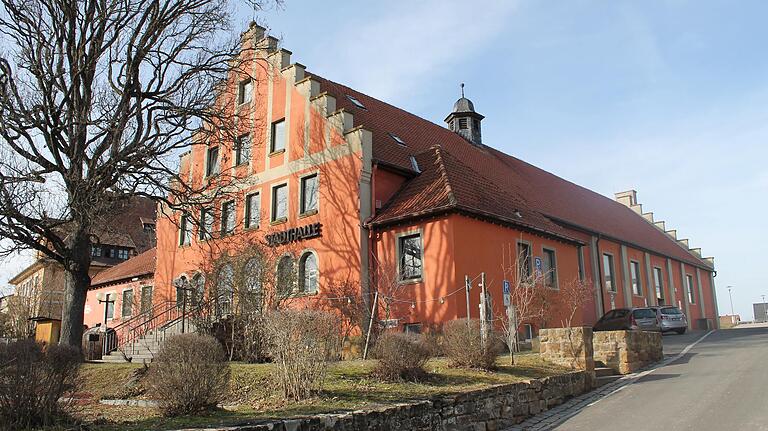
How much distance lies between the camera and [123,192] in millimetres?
18531

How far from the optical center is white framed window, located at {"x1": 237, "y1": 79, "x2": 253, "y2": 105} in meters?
26.6

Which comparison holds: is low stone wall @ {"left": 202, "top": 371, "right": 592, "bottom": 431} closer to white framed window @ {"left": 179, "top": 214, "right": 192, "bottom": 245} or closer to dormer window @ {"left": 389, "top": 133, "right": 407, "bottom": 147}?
dormer window @ {"left": 389, "top": 133, "right": 407, "bottom": 147}

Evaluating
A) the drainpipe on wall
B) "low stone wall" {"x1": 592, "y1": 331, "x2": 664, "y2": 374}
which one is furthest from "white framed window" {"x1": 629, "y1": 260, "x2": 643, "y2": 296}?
"low stone wall" {"x1": 592, "y1": 331, "x2": 664, "y2": 374}

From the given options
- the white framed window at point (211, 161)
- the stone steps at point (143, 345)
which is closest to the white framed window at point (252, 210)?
the white framed window at point (211, 161)

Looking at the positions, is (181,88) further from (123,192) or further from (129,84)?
(123,192)

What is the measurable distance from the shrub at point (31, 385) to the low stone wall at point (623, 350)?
13026 mm

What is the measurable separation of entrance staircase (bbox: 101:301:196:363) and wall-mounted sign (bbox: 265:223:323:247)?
386cm

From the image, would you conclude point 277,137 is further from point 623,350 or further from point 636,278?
point 636,278

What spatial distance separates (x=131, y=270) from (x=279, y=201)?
15.6 meters

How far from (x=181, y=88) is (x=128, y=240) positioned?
3782 centimetres

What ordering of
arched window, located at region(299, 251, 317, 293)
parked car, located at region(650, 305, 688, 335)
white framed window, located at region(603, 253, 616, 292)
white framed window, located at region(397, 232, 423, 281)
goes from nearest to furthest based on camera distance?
white framed window, located at region(397, 232, 423, 281)
arched window, located at region(299, 251, 317, 293)
parked car, located at region(650, 305, 688, 335)
white framed window, located at region(603, 253, 616, 292)

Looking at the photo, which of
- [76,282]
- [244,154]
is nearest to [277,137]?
[244,154]

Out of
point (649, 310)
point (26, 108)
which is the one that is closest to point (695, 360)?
point (649, 310)

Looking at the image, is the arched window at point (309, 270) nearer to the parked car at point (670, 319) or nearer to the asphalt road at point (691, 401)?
the asphalt road at point (691, 401)
